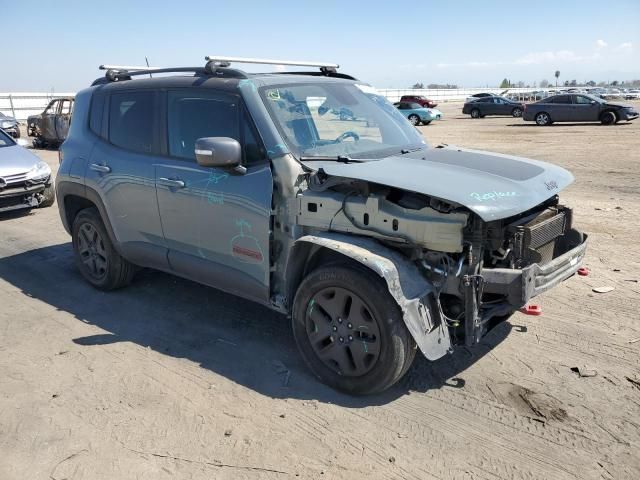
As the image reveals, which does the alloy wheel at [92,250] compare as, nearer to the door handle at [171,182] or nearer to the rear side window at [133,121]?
the rear side window at [133,121]

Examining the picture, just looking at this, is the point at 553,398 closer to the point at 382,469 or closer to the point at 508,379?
the point at 508,379

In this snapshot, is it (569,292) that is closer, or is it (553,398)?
(553,398)

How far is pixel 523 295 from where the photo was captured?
3273 mm

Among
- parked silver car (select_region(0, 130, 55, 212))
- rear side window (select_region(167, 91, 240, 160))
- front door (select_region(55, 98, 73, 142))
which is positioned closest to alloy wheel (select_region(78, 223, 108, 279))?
rear side window (select_region(167, 91, 240, 160))

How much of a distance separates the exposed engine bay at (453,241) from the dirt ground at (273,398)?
51 cm

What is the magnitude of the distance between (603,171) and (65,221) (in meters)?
10.9

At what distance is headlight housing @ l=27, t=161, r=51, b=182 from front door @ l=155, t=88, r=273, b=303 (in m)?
5.78

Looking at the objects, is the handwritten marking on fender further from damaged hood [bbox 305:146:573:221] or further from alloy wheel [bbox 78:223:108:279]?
alloy wheel [bbox 78:223:108:279]

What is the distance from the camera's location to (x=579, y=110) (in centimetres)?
2489

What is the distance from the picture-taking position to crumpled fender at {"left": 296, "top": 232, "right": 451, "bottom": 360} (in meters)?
3.22

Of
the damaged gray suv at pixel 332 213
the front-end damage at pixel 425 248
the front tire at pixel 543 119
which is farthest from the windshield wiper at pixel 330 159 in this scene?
the front tire at pixel 543 119

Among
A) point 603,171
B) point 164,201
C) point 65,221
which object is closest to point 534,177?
point 164,201

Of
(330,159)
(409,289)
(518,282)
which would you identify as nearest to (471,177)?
(518,282)

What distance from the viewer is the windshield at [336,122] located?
13.0ft
